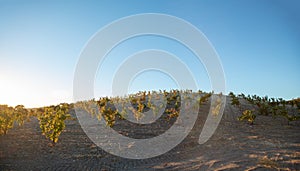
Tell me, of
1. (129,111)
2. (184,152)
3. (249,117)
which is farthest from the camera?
(129,111)

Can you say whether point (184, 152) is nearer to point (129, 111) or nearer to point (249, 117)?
point (249, 117)

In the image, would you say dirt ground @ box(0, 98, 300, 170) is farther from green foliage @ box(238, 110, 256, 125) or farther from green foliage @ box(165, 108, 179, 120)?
green foliage @ box(165, 108, 179, 120)

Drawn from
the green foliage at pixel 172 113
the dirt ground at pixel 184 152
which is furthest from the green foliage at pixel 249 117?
the green foliage at pixel 172 113

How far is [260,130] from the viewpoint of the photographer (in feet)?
42.7

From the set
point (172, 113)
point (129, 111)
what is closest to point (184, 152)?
point (172, 113)

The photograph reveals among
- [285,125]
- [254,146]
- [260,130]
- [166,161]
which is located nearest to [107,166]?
[166,161]

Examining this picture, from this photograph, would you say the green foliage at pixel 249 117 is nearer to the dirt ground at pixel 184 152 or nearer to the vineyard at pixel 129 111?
the vineyard at pixel 129 111

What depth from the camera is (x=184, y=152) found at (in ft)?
34.2

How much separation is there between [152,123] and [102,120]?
122 inches

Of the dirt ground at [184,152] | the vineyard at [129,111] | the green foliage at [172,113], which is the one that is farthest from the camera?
the green foliage at [172,113]

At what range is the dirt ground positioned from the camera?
8227mm

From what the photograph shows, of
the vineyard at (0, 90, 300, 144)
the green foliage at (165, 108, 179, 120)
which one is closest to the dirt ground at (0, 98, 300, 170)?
the vineyard at (0, 90, 300, 144)

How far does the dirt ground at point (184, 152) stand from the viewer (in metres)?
8.23

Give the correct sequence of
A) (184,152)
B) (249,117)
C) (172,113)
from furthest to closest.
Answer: (172,113)
(249,117)
(184,152)
